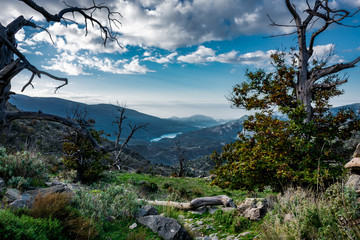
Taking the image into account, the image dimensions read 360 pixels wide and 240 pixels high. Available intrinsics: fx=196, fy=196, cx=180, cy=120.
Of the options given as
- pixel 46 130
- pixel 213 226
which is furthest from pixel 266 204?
pixel 46 130

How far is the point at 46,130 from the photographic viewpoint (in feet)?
119

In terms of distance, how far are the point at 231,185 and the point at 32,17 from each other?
8.84 m

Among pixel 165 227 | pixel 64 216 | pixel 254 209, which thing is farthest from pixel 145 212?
pixel 254 209

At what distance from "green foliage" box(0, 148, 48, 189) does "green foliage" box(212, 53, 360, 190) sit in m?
7.35

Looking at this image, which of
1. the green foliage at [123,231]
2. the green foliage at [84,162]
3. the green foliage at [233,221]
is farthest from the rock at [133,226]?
the green foliage at [84,162]

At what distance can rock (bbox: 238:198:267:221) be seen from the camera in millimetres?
6180

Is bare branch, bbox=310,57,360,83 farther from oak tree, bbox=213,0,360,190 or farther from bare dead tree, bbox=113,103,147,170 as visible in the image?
bare dead tree, bbox=113,103,147,170

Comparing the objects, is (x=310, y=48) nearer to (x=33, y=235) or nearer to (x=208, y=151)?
(x=33, y=235)

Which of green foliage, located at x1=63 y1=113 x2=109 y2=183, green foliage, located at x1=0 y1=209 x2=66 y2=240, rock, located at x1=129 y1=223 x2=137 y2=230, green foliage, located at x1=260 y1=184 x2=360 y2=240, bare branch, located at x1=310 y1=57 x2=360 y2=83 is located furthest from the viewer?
green foliage, located at x1=63 y1=113 x2=109 y2=183

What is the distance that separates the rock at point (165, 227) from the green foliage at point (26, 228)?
2.43 meters

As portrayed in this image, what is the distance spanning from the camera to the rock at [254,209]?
243 inches

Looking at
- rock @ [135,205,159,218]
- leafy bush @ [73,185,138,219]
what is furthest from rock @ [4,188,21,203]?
rock @ [135,205,159,218]

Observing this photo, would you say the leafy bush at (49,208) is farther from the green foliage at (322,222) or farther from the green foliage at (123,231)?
the green foliage at (322,222)

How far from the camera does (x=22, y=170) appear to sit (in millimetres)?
7445
